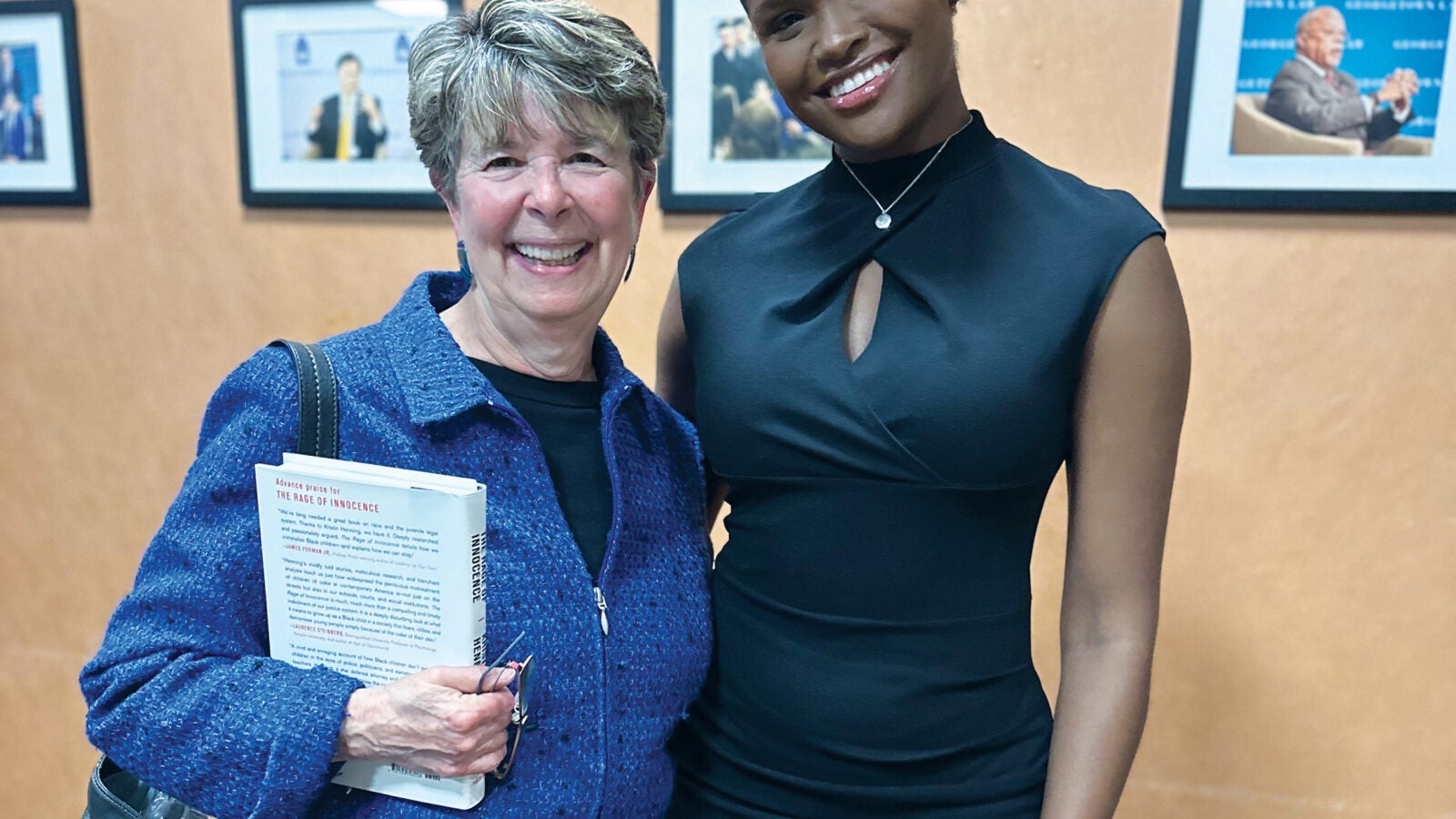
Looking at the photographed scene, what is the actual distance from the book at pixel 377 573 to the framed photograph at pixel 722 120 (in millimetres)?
1040

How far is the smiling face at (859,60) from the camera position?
2.71 feet

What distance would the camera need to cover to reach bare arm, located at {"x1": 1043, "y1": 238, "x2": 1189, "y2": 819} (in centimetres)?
83

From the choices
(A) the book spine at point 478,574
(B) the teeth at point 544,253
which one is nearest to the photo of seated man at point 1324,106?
(B) the teeth at point 544,253

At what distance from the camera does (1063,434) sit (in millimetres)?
879

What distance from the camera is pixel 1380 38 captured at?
4.60 ft

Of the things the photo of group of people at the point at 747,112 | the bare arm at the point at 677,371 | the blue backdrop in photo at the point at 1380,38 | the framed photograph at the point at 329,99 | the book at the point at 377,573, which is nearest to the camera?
the book at the point at 377,573

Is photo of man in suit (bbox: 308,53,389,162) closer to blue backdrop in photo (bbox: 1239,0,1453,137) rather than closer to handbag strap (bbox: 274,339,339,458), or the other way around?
handbag strap (bbox: 274,339,339,458)

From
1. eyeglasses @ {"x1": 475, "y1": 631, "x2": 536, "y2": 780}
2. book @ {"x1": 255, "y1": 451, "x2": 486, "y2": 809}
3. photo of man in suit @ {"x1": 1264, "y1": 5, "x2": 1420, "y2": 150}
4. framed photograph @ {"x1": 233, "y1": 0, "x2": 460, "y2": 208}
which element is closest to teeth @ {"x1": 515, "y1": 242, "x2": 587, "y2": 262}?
book @ {"x1": 255, "y1": 451, "x2": 486, "y2": 809}

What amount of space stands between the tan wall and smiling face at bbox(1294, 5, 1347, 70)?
7.5 inches

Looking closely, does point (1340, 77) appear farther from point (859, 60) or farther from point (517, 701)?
point (517, 701)

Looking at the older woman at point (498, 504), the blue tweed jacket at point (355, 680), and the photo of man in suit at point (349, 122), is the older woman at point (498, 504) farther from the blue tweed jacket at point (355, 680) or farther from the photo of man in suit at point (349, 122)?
the photo of man in suit at point (349, 122)

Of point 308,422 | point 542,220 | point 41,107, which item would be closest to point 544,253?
point 542,220

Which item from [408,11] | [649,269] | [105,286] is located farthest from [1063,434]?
[105,286]

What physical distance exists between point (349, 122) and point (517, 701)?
1.42m
